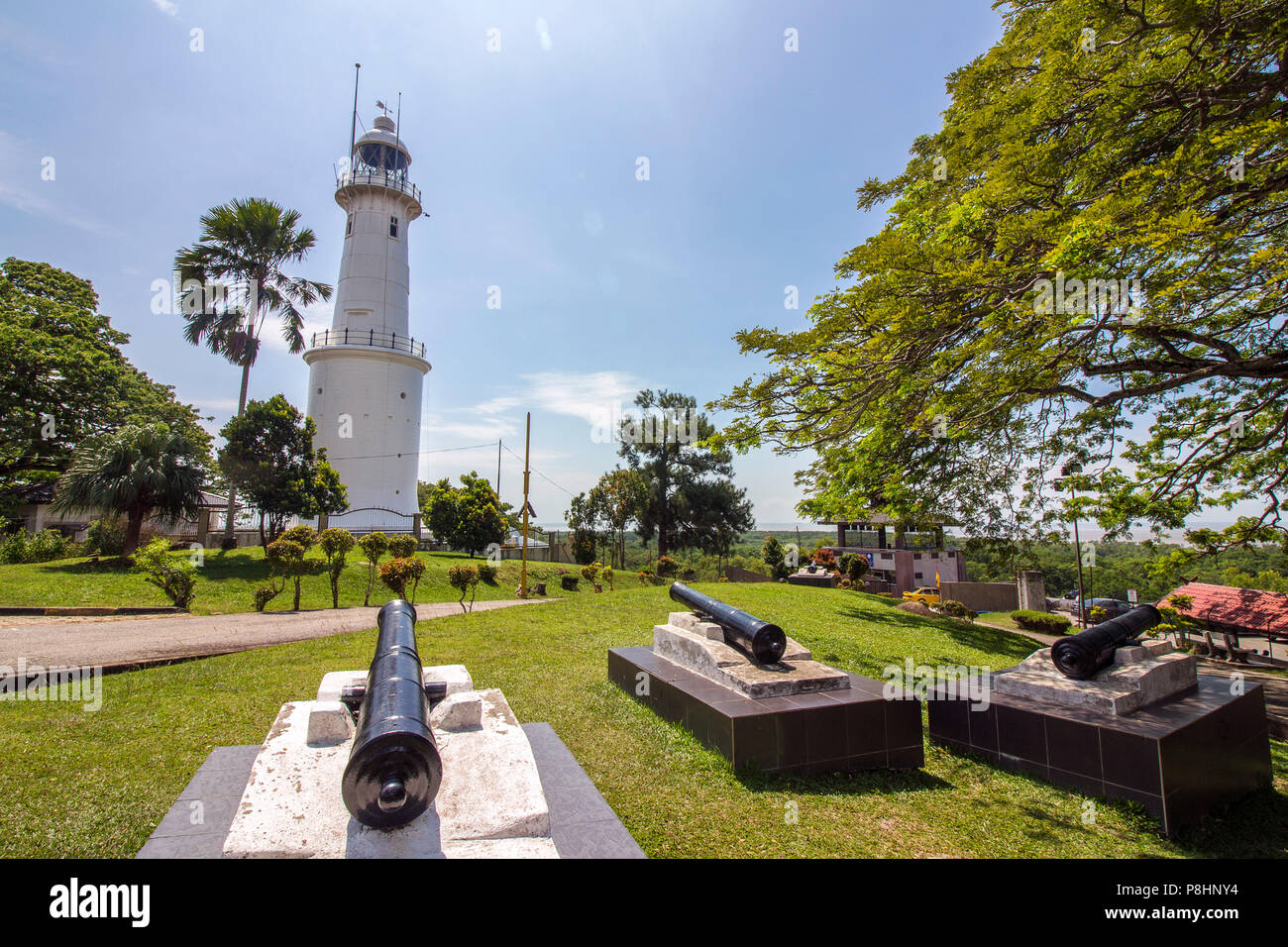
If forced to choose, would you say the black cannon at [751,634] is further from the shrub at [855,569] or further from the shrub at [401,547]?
the shrub at [855,569]

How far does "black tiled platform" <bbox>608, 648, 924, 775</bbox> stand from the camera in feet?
14.8

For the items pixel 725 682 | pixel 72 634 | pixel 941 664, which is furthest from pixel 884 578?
pixel 72 634

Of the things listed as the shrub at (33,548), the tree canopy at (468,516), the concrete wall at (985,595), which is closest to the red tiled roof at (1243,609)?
the concrete wall at (985,595)

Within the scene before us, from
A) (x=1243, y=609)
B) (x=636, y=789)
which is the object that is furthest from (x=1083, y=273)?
(x=1243, y=609)

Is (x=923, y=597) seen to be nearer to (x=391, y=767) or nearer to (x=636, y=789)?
(x=636, y=789)

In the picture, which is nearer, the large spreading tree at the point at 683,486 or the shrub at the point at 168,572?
the shrub at the point at 168,572

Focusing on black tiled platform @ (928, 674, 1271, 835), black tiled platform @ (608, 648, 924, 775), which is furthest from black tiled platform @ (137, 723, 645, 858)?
black tiled platform @ (928, 674, 1271, 835)

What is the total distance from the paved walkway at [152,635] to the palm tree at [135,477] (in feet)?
19.5

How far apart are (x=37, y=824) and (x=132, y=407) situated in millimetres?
22691

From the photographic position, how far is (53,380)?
59.3ft

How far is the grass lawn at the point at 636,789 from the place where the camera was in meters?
3.51

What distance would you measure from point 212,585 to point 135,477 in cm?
397
